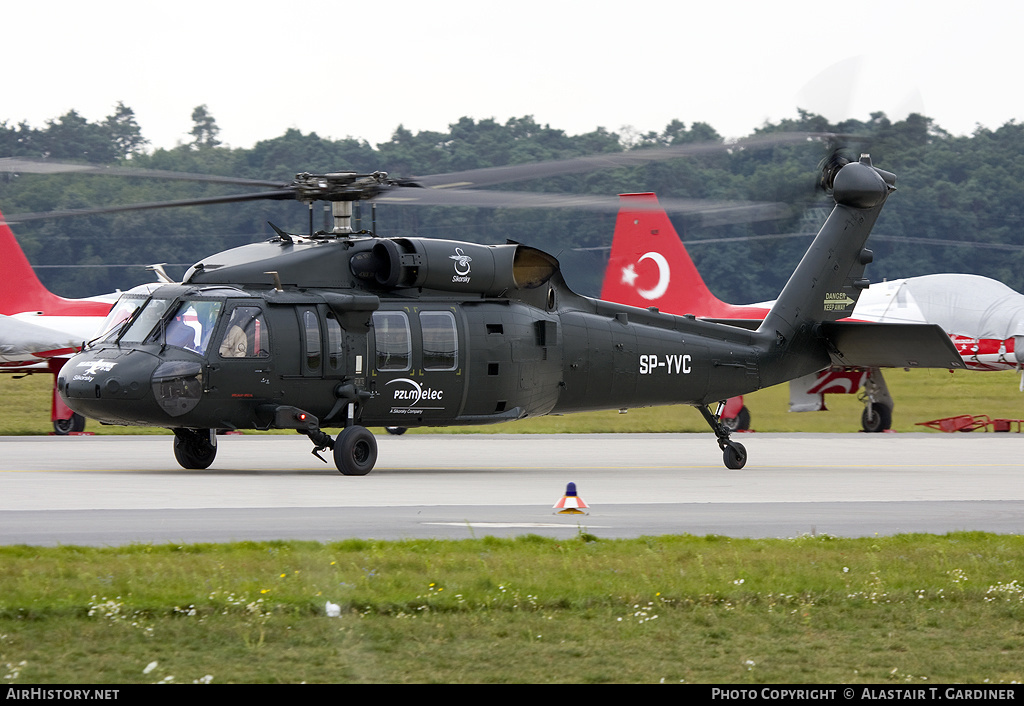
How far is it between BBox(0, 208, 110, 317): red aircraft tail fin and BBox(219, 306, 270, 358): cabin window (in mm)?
18235

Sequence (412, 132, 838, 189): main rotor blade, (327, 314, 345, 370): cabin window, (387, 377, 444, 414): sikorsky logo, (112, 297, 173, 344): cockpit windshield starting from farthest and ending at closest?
1. (387, 377, 444, 414): sikorsky logo
2. (327, 314, 345, 370): cabin window
3. (112, 297, 173, 344): cockpit windshield
4. (412, 132, 838, 189): main rotor blade

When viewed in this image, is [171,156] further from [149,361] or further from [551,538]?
[551,538]

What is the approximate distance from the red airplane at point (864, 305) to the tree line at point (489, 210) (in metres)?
13.9

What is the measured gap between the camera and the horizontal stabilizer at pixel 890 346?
20797 mm

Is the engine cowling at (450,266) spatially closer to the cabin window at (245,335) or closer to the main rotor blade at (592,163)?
the cabin window at (245,335)

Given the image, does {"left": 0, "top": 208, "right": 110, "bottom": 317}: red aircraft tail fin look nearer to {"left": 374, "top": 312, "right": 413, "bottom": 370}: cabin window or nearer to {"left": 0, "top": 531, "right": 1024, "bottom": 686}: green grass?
{"left": 374, "top": 312, "right": 413, "bottom": 370}: cabin window

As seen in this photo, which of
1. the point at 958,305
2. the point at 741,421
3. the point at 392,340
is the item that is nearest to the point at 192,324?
the point at 392,340

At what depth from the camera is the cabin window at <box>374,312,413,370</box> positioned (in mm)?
17844

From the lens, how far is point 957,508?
1426cm

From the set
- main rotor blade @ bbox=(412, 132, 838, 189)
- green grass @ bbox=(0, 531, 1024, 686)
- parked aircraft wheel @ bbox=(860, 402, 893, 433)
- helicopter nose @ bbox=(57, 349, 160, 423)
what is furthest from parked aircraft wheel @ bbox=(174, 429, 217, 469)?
parked aircraft wheel @ bbox=(860, 402, 893, 433)

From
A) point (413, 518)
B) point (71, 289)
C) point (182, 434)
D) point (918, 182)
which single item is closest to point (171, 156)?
point (71, 289)

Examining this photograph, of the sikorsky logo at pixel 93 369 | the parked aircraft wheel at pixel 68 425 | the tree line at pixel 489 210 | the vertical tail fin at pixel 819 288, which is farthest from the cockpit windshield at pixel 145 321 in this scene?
the tree line at pixel 489 210

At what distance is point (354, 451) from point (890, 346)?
9.30 m
